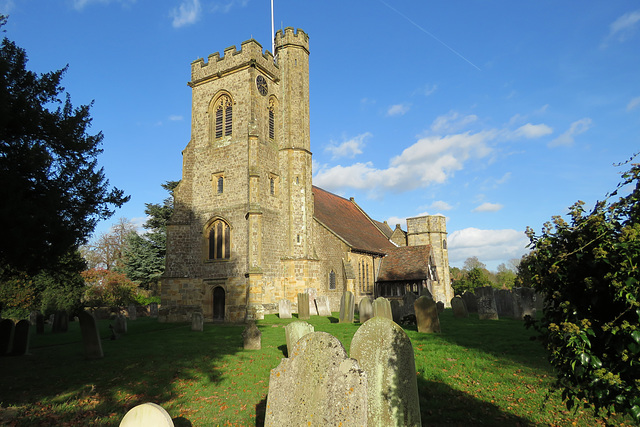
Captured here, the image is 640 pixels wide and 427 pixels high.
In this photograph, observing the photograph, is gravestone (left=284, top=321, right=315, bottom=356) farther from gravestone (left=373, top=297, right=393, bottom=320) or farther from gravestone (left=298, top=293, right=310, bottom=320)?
gravestone (left=298, top=293, right=310, bottom=320)

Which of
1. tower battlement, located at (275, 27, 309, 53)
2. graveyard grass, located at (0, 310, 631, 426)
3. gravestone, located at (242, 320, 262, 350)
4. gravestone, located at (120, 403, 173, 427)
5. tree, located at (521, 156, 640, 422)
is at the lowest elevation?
graveyard grass, located at (0, 310, 631, 426)

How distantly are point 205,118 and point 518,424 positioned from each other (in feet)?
75.6

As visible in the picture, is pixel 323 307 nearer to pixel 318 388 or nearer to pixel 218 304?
pixel 218 304

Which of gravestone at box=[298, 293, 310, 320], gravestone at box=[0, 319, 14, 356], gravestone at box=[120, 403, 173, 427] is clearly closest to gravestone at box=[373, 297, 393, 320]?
gravestone at box=[298, 293, 310, 320]

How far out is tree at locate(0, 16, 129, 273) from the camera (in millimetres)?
7867

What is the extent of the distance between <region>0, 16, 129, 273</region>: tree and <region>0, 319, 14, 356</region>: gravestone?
11.2ft

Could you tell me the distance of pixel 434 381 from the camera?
6969 mm

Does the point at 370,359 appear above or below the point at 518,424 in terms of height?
above

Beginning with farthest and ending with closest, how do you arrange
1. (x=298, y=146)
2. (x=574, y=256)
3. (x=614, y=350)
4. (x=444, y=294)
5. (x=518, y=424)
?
(x=444, y=294)
(x=298, y=146)
(x=518, y=424)
(x=574, y=256)
(x=614, y=350)

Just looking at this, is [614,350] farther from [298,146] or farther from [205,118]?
[205,118]

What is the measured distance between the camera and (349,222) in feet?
102

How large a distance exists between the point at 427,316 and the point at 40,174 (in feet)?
38.8

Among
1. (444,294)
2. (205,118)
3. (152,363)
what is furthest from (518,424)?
(444,294)

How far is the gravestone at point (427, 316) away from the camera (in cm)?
1213
